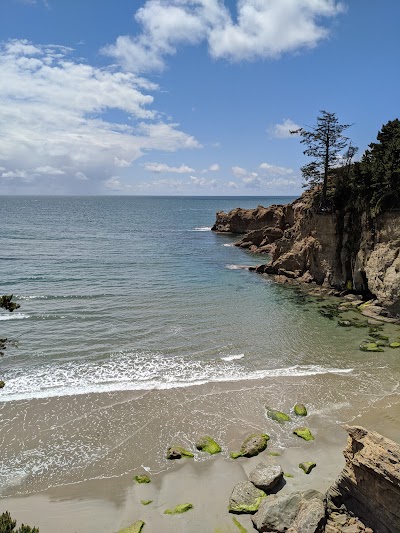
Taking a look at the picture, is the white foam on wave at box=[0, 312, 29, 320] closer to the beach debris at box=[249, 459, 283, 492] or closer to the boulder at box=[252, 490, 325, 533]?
the beach debris at box=[249, 459, 283, 492]

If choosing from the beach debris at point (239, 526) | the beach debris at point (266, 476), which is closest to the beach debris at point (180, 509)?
the beach debris at point (239, 526)

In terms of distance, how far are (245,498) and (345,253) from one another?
30207 mm

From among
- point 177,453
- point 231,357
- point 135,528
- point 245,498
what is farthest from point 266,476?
point 231,357

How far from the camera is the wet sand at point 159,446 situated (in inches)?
469

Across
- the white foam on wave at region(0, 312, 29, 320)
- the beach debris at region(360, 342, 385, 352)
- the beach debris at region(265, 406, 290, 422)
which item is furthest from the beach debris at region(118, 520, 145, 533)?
the white foam on wave at region(0, 312, 29, 320)

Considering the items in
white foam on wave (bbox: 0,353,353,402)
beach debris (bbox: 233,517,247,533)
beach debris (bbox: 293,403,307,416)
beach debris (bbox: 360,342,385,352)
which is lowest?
beach debris (bbox: 233,517,247,533)

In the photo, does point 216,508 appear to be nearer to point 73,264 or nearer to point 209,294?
point 209,294

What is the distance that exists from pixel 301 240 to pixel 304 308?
13483 mm

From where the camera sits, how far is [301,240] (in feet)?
146

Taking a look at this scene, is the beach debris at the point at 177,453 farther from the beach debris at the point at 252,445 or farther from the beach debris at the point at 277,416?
the beach debris at the point at 277,416

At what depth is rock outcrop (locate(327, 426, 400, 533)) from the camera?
959 cm

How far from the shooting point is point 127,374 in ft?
67.0

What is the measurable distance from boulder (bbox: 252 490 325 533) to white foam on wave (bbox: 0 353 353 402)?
8830 millimetres

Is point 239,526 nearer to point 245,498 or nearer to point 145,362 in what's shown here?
point 245,498
